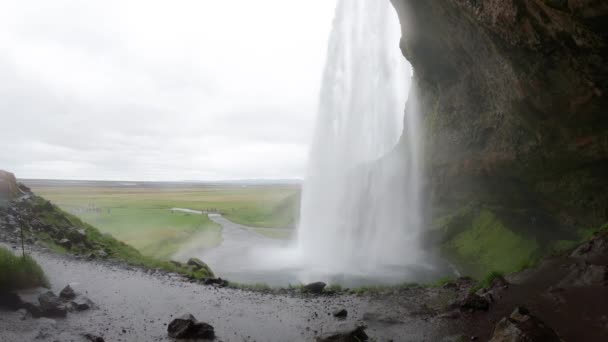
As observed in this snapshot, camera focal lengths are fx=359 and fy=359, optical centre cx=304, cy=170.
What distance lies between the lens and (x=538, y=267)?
46.1ft

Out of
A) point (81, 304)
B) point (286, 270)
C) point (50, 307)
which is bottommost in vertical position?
point (286, 270)

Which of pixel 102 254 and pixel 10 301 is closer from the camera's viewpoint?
pixel 10 301

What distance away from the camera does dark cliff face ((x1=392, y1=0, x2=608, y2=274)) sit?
15.1m

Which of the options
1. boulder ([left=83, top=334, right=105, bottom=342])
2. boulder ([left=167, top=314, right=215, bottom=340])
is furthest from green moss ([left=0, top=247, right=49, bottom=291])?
boulder ([left=167, top=314, right=215, bottom=340])

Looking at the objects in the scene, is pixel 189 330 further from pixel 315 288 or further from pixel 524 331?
pixel 524 331

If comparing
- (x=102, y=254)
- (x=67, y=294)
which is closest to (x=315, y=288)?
(x=67, y=294)

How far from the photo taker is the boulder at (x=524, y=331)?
7.16 m

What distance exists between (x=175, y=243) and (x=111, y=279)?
81.4 ft

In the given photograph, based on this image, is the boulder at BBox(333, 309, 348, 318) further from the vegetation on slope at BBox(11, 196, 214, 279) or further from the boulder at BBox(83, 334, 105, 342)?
the vegetation on slope at BBox(11, 196, 214, 279)

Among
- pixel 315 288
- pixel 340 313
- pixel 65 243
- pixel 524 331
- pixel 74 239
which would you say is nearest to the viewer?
pixel 524 331

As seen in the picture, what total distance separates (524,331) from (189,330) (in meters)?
8.71

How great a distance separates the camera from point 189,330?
10.7m

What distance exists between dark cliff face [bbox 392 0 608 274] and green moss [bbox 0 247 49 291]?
21579 millimetres

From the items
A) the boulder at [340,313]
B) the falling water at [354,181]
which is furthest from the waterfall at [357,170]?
the boulder at [340,313]
